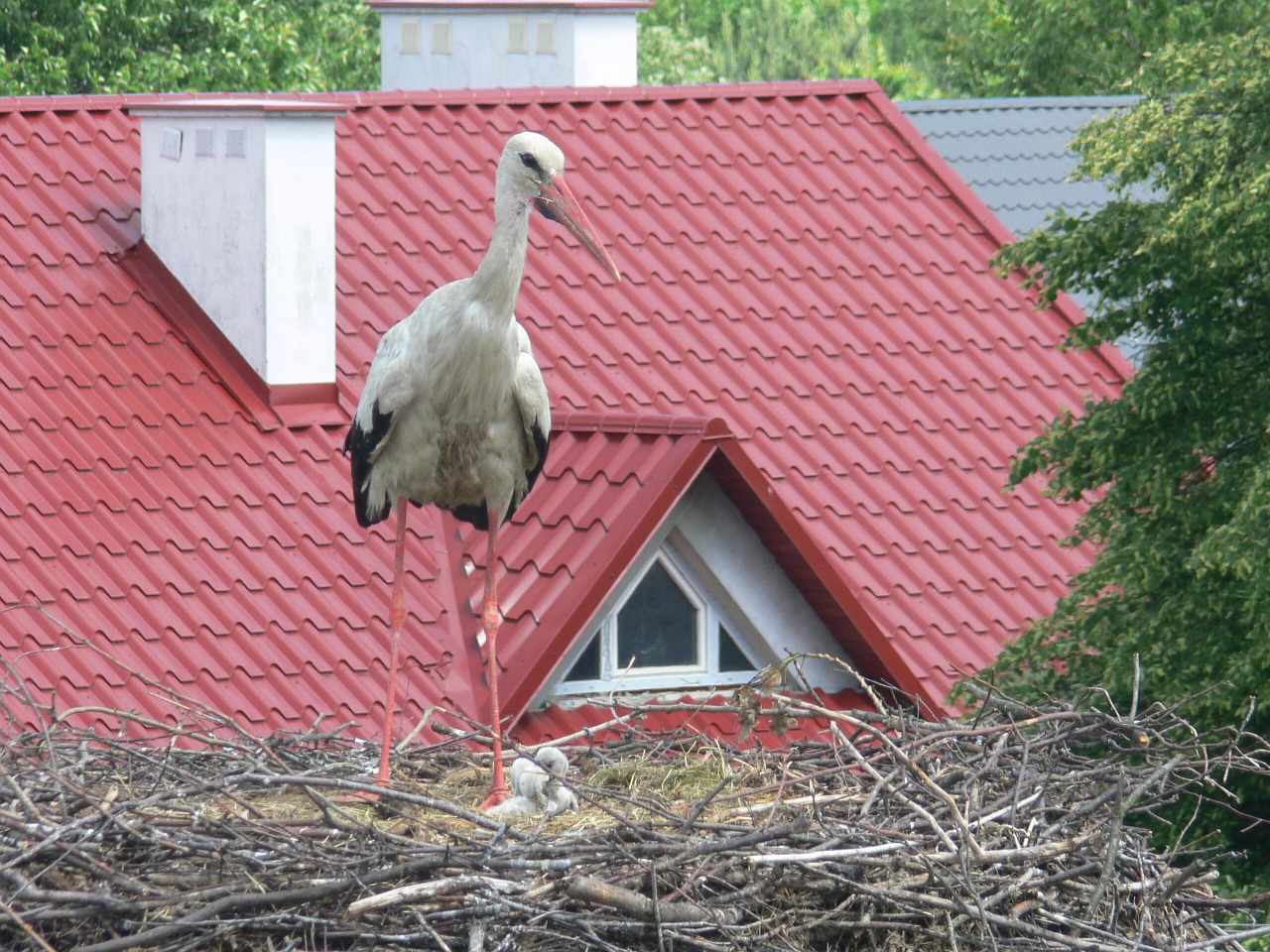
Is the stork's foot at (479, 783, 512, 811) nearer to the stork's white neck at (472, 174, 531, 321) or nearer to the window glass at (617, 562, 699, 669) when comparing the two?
the stork's white neck at (472, 174, 531, 321)

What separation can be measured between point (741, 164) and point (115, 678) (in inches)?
260

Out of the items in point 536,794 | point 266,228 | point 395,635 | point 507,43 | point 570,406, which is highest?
point 507,43

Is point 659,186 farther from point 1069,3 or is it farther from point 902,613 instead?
point 1069,3

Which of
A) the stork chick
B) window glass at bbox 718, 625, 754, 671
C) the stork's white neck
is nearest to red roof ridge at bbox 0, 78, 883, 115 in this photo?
window glass at bbox 718, 625, 754, 671

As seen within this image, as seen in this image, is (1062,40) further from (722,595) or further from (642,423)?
(722,595)

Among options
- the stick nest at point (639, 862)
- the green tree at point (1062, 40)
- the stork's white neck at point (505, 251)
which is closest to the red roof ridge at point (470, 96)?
the green tree at point (1062, 40)

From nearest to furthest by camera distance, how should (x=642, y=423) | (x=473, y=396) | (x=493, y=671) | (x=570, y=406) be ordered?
(x=473, y=396) → (x=493, y=671) → (x=642, y=423) → (x=570, y=406)

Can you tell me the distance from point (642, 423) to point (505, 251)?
3850mm

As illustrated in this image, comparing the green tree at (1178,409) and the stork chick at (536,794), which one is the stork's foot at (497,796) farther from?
the green tree at (1178,409)

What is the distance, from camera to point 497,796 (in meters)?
8.15

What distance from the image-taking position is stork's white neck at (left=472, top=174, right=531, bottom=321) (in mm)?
7969

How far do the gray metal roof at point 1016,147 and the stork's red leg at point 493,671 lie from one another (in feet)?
32.6

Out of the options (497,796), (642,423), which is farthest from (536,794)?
(642,423)

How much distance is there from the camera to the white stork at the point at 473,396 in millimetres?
7984
